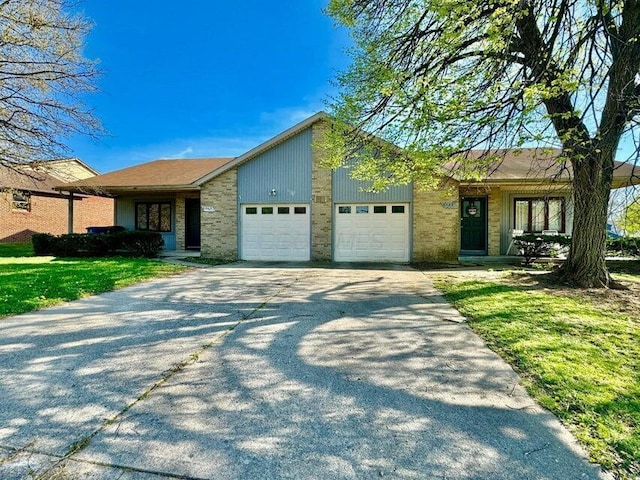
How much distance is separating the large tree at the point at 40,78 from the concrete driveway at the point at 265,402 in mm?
7043

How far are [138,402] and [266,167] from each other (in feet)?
35.9

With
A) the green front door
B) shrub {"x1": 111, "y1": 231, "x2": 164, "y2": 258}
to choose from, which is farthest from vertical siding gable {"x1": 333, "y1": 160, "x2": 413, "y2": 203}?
shrub {"x1": 111, "y1": 231, "x2": 164, "y2": 258}

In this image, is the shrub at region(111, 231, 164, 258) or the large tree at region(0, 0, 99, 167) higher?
the large tree at region(0, 0, 99, 167)

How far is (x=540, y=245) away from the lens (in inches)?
439

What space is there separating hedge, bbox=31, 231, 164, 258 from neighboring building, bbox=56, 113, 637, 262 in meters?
2.18

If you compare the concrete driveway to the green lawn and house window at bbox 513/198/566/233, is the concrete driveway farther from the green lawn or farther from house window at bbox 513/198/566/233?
house window at bbox 513/198/566/233

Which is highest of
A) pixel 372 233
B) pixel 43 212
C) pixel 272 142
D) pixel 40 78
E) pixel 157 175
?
pixel 40 78

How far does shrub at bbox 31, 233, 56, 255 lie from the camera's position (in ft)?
45.1

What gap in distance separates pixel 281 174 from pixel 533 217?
9994mm

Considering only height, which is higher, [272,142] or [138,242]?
[272,142]

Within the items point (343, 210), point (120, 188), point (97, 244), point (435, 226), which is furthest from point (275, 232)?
point (120, 188)

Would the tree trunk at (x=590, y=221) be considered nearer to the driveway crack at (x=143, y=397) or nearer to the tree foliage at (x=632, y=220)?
the tree foliage at (x=632, y=220)

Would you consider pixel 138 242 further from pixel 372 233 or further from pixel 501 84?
pixel 501 84

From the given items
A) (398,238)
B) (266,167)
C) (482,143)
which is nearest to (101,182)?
(266,167)
